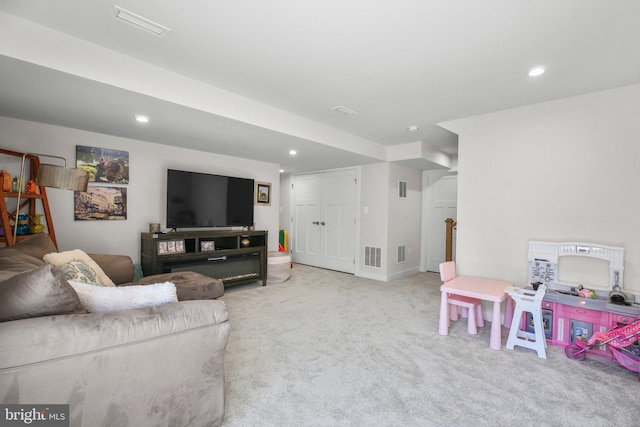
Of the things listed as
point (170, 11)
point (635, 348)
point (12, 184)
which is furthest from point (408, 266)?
point (12, 184)

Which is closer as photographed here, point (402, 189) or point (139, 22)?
point (139, 22)

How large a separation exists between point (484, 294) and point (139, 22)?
329 centimetres

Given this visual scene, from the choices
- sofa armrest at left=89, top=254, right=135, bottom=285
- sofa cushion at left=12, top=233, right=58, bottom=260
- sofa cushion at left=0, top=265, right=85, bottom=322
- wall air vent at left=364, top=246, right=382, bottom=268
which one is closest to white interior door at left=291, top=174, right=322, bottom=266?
wall air vent at left=364, top=246, right=382, bottom=268

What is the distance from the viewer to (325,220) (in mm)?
5891

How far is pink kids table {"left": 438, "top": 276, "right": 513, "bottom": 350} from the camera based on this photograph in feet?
8.16

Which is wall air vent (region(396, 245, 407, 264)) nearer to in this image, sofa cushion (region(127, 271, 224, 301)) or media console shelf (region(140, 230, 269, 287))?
media console shelf (region(140, 230, 269, 287))

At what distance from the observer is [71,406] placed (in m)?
1.11

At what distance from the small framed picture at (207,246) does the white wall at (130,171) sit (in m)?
0.65

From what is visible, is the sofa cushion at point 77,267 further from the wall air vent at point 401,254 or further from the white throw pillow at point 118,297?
the wall air vent at point 401,254

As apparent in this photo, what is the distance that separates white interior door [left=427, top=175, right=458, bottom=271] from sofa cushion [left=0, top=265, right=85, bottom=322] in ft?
18.3

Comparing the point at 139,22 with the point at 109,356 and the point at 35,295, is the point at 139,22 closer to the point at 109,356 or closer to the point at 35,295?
the point at 35,295

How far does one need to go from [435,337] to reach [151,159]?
4.04 metres

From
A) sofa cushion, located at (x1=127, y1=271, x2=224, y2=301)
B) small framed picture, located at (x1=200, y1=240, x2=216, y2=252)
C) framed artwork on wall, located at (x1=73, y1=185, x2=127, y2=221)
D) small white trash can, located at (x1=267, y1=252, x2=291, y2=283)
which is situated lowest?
small white trash can, located at (x1=267, y1=252, x2=291, y2=283)

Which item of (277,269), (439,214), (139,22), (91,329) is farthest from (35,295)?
(439,214)
